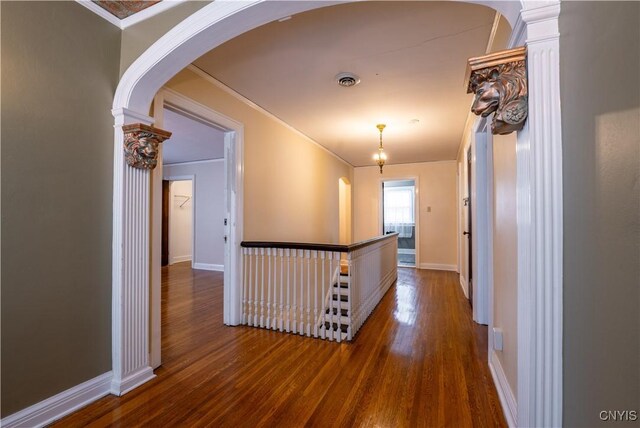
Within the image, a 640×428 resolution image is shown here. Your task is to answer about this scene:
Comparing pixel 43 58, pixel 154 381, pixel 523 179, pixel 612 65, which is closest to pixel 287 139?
pixel 43 58

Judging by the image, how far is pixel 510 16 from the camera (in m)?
1.15

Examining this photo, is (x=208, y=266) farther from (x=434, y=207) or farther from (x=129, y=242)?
(x=434, y=207)

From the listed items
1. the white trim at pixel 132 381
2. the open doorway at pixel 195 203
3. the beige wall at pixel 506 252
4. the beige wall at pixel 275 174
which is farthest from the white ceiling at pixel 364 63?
the white trim at pixel 132 381

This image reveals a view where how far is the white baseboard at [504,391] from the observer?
1.47m

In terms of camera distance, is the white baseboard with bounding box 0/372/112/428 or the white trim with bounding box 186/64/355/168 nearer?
the white baseboard with bounding box 0/372/112/428

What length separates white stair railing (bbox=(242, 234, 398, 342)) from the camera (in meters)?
2.69

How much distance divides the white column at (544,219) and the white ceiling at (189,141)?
3.17 meters

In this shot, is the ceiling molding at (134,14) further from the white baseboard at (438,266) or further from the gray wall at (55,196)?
the white baseboard at (438,266)

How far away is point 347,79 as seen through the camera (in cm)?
263

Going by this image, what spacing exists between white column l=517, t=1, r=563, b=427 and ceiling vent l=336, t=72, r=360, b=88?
69.5 inches

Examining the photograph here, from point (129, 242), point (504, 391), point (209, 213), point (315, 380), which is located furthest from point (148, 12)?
point (209, 213)

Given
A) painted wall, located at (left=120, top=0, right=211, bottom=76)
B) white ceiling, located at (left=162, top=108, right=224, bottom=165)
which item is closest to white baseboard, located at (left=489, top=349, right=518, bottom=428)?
painted wall, located at (left=120, top=0, right=211, bottom=76)

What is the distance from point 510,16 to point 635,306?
115cm

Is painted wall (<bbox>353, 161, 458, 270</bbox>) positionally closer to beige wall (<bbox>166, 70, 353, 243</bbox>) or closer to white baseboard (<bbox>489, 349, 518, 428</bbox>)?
beige wall (<bbox>166, 70, 353, 243</bbox>)
